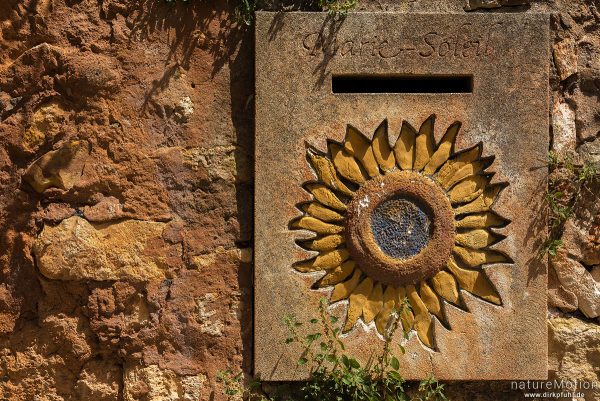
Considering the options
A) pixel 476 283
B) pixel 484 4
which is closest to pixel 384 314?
pixel 476 283

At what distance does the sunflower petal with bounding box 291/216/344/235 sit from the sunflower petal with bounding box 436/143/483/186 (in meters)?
0.47

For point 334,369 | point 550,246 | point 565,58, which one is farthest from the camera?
point 565,58

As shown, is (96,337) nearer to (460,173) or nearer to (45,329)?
(45,329)

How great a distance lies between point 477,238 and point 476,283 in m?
0.19

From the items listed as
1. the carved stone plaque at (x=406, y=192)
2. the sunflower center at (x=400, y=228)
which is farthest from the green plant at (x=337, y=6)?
the sunflower center at (x=400, y=228)

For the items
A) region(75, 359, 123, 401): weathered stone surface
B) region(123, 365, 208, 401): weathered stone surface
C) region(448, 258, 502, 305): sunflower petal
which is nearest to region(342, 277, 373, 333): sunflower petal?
region(448, 258, 502, 305): sunflower petal

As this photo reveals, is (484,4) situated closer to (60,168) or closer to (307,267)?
(307,267)

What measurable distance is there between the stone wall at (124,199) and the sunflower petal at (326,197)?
27 centimetres

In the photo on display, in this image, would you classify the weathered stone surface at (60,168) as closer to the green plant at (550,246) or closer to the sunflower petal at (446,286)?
the sunflower petal at (446,286)

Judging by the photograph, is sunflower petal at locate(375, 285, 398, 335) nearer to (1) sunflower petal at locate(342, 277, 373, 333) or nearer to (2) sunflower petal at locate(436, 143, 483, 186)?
(1) sunflower petal at locate(342, 277, 373, 333)

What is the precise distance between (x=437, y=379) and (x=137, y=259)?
134 centimetres

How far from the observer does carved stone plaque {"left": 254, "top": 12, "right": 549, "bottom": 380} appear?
8.73 feet

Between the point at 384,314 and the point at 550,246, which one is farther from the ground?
the point at 550,246

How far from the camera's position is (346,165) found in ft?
8.79
